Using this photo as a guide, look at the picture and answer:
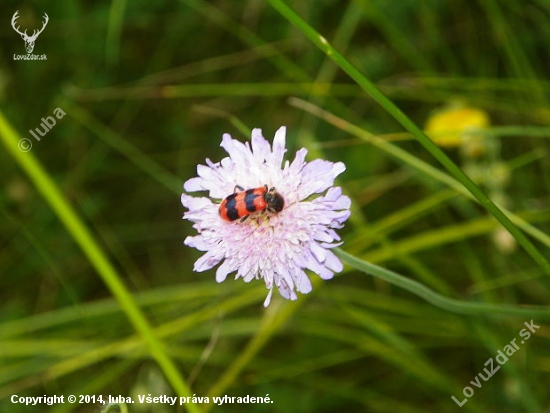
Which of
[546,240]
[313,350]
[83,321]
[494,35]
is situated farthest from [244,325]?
[494,35]

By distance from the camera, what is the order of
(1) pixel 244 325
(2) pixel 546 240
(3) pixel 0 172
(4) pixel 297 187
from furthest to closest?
1. (3) pixel 0 172
2. (1) pixel 244 325
3. (2) pixel 546 240
4. (4) pixel 297 187

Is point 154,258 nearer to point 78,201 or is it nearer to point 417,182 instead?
point 78,201

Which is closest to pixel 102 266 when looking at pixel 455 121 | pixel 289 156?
pixel 289 156

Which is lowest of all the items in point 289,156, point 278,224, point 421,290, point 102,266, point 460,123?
point 421,290

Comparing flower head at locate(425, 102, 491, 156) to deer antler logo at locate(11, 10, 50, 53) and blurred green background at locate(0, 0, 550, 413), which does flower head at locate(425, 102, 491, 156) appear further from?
deer antler logo at locate(11, 10, 50, 53)

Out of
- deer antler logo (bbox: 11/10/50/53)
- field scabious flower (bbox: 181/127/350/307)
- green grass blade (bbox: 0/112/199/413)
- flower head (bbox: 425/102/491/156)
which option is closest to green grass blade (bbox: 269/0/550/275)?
field scabious flower (bbox: 181/127/350/307)

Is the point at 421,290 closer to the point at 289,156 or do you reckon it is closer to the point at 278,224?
the point at 278,224
